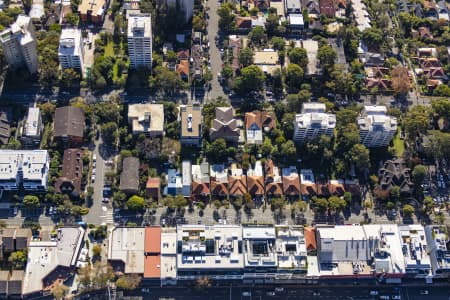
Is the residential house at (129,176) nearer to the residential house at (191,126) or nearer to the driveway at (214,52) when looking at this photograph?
the residential house at (191,126)

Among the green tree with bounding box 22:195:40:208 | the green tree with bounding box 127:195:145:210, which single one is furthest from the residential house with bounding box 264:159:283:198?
the green tree with bounding box 22:195:40:208

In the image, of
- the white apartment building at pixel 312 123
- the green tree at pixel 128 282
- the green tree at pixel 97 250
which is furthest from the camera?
the white apartment building at pixel 312 123

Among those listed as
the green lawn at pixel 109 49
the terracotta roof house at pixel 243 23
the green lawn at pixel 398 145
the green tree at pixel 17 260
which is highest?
the terracotta roof house at pixel 243 23

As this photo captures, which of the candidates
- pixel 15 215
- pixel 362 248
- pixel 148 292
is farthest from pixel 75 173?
pixel 362 248

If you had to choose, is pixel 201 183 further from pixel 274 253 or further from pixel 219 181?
→ pixel 274 253

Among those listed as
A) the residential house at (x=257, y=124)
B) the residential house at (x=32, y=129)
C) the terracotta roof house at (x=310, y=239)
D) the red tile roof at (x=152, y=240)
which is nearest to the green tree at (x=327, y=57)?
the residential house at (x=257, y=124)

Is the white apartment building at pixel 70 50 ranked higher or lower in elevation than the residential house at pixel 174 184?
higher
